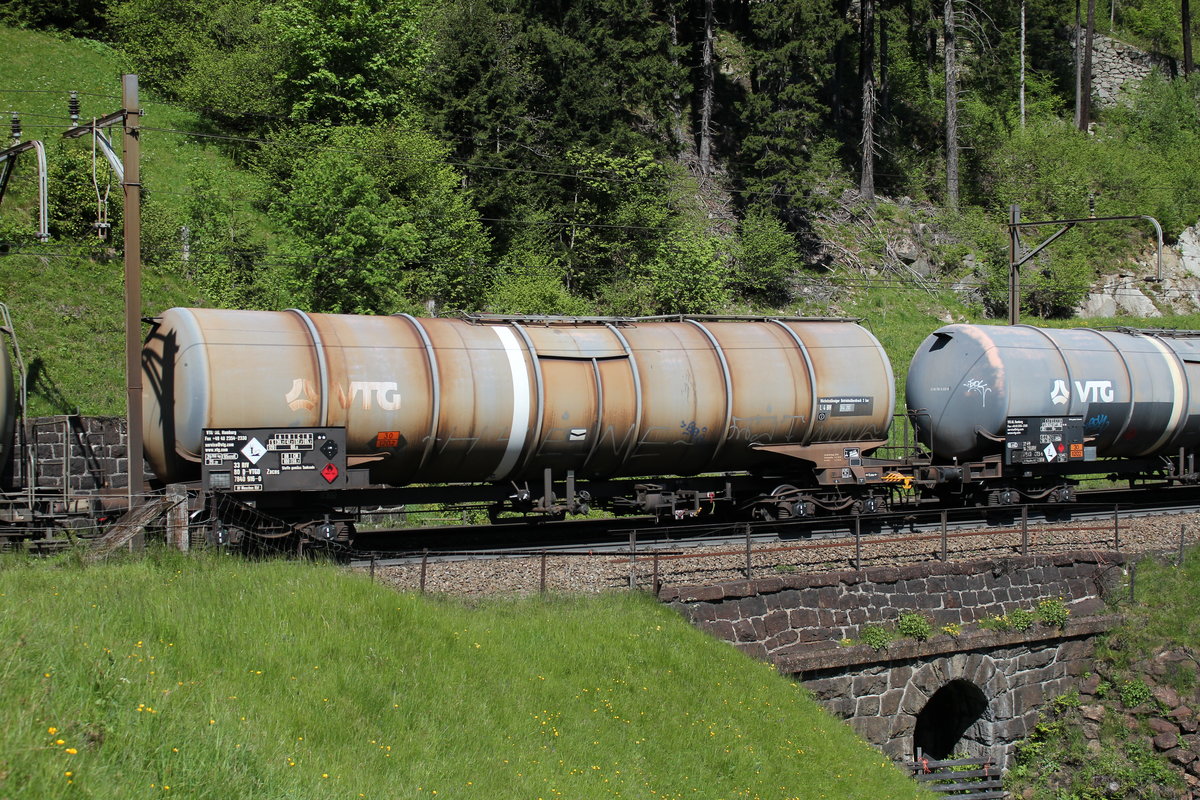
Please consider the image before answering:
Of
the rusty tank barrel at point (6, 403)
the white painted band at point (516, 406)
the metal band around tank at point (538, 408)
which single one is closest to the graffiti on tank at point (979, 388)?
the metal band around tank at point (538, 408)

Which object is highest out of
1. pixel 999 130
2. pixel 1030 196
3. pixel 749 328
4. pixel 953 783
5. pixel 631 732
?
pixel 999 130

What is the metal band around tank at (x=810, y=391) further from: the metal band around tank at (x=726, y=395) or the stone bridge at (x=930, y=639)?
the stone bridge at (x=930, y=639)

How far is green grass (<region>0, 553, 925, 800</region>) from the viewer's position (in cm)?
734

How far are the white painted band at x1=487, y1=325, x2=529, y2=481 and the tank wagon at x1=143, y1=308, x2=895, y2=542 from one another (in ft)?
0.08

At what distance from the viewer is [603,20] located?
40.1m

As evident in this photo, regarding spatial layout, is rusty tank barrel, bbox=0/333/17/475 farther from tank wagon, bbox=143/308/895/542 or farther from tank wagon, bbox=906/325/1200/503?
tank wagon, bbox=906/325/1200/503

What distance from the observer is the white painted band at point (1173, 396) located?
22.5 meters

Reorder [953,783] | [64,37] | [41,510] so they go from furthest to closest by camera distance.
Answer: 1. [64,37]
2. [41,510]
3. [953,783]

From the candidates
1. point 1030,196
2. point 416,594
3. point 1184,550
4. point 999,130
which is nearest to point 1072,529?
point 1184,550

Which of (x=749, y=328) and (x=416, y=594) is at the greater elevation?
(x=749, y=328)

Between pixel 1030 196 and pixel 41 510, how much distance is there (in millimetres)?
48654

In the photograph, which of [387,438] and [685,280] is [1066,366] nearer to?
[387,438]

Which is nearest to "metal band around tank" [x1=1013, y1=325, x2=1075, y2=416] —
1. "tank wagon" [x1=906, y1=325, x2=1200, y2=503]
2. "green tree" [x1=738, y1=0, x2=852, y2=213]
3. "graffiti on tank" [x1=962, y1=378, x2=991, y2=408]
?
"tank wagon" [x1=906, y1=325, x2=1200, y2=503]

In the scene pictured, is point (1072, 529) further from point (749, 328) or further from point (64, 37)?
point (64, 37)
